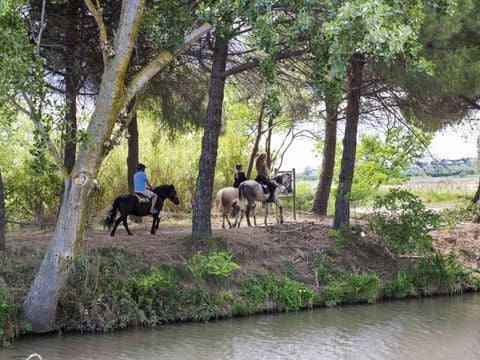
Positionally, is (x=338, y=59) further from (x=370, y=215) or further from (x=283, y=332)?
(x=370, y=215)

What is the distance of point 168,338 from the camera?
13188 millimetres

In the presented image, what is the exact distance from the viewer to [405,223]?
18.5 meters

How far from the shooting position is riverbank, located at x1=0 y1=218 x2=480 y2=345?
44.8ft

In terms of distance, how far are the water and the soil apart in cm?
172

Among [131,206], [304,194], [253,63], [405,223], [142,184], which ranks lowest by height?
[405,223]

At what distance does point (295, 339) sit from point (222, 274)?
2.68m

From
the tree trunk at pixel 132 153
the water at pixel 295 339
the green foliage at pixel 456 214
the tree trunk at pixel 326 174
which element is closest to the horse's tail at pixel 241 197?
the tree trunk at pixel 132 153

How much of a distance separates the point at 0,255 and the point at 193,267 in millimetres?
3725

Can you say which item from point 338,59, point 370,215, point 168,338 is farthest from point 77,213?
point 370,215

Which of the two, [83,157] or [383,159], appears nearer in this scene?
[83,157]

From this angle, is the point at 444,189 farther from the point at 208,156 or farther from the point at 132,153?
the point at 208,156

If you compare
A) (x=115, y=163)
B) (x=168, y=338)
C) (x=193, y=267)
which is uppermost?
(x=115, y=163)

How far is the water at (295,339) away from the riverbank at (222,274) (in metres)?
0.42

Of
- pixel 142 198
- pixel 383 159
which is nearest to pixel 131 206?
pixel 142 198
